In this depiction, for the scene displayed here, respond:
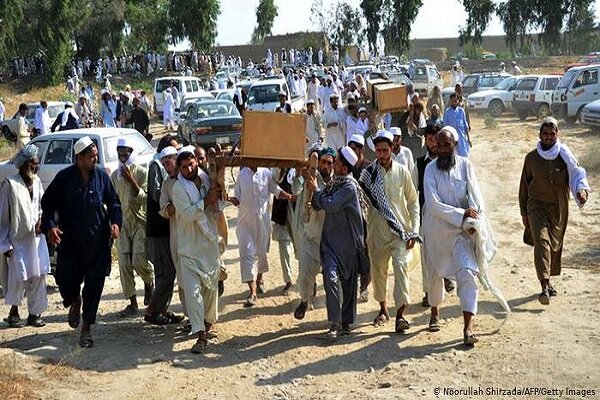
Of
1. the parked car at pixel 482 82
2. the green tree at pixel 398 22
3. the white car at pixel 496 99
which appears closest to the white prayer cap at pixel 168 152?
the white car at pixel 496 99

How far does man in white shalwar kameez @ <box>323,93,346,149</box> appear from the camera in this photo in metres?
12.4

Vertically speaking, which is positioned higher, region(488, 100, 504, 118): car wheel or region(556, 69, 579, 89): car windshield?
region(556, 69, 579, 89): car windshield

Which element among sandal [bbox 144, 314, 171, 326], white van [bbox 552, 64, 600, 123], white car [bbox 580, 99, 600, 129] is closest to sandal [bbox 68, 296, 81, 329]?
sandal [bbox 144, 314, 171, 326]

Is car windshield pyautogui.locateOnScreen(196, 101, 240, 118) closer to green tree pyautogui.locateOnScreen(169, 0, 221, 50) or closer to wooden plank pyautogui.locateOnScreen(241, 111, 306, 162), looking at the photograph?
wooden plank pyautogui.locateOnScreen(241, 111, 306, 162)

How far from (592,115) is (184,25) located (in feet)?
122

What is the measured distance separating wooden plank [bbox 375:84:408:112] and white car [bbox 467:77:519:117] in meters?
15.1

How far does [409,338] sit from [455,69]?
89.8 feet

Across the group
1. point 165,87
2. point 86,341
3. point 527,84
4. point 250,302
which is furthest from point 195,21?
point 86,341

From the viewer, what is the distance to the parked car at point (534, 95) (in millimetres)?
22828

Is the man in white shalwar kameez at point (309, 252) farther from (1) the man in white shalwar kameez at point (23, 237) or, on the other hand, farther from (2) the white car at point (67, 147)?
(2) the white car at point (67, 147)

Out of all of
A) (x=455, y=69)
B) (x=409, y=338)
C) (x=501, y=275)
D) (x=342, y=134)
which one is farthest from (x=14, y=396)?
(x=455, y=69)

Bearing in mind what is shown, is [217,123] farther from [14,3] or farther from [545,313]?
[14,3]

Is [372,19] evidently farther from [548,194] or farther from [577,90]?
[548,194]

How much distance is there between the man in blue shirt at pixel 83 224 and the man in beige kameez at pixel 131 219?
758 mm
